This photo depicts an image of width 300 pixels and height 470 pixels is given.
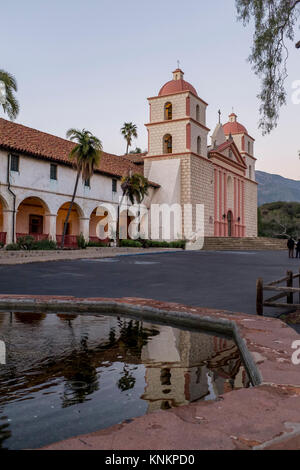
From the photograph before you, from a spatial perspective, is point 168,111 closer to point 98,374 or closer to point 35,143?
point 35,143

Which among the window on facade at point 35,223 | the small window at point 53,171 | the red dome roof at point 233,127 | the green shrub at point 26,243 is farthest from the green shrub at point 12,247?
A: the red dome roof at point 233,127

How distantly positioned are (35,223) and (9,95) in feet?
44.2

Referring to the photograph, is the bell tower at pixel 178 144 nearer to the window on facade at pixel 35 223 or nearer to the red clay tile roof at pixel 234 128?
the window on facade at pixel 35 223

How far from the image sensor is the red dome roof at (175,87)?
3619 cm

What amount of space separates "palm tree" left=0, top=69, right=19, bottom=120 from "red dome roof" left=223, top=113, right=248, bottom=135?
120 feet

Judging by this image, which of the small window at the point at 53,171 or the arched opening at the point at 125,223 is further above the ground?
the small window at the point at 53,171

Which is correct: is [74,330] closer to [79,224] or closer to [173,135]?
[79,224]

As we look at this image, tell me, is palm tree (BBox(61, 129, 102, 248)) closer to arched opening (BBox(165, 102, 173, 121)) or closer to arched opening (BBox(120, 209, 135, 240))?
arched opening (BBox(120, 209, 135, 240))

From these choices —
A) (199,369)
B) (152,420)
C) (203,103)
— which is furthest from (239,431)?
(203,103)

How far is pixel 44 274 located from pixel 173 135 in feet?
88.0

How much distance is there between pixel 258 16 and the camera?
807 centimetres

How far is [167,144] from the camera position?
3766cm

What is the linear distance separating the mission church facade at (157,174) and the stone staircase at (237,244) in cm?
230

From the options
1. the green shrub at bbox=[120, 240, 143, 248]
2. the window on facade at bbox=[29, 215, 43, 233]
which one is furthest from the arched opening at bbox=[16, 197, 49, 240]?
the green shrub at bbox=[120, 240, 143, 248]
